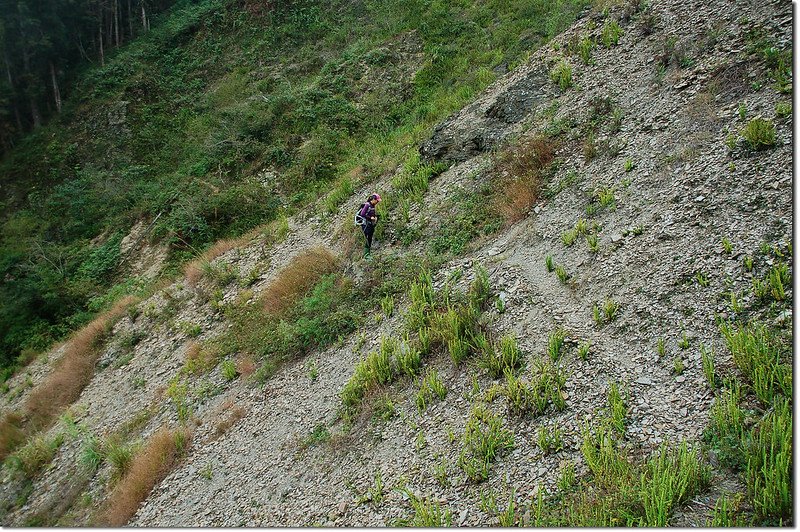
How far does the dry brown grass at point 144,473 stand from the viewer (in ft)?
27.8

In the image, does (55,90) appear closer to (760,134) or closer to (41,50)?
(41,50)

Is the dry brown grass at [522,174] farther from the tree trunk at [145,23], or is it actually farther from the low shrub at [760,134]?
the tree trunk at [145,23]

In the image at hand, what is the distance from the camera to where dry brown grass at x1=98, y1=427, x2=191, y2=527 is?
846cm

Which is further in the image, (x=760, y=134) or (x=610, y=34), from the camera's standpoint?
(x=610, y=34)

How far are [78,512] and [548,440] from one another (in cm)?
979

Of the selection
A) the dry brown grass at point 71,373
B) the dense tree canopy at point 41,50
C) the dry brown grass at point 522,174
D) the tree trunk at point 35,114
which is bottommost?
the dry brown grass at point 71,373

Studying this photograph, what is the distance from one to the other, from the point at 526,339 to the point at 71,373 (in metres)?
14.6

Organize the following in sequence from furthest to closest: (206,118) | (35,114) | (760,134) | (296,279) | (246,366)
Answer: (35,114)
(206,118)
(296,279)
(246,366)
(760,134)

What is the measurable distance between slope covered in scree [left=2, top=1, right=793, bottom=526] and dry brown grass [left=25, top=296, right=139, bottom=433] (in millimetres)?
736

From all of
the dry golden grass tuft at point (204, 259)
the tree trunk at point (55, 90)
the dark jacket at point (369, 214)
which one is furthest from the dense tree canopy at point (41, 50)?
the dark jacket at point (369, 214)

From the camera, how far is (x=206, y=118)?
27234mm

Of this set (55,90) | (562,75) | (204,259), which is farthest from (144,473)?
(55,90)

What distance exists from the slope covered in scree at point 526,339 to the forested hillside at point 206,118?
15.4 ft

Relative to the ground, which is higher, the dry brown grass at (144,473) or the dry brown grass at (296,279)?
the dry brown grass at (296,279)
